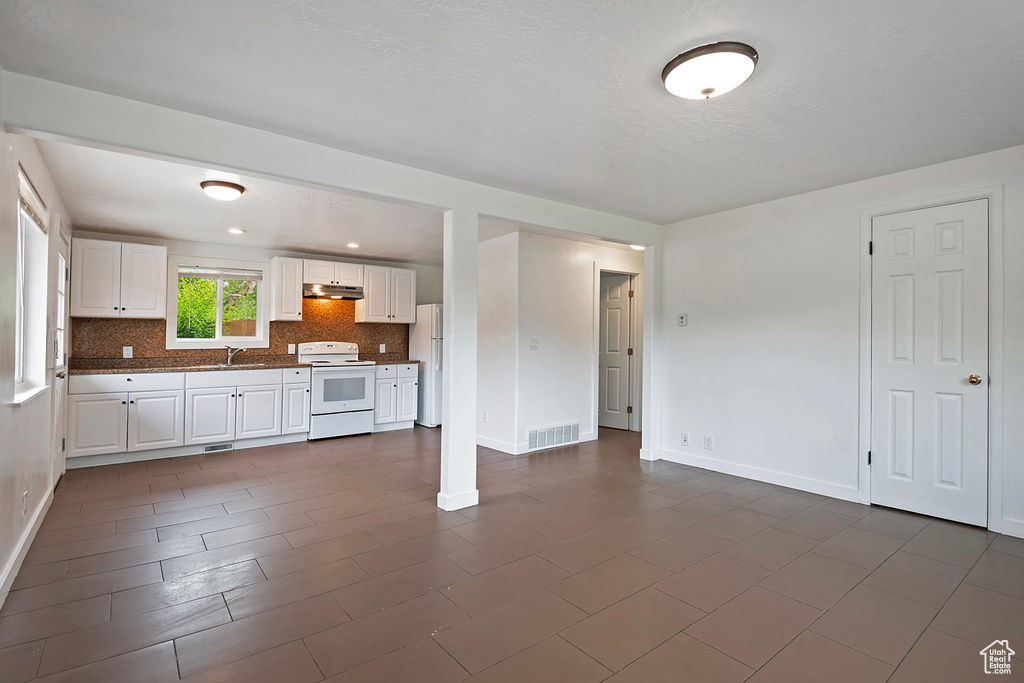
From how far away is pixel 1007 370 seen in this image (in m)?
3.10

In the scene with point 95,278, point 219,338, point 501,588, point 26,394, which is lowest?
point 501,588

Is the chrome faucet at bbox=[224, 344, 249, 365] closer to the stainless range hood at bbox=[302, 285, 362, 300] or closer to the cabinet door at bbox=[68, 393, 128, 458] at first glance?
the stainless range hood at bbox=[302, 285, 362, 300]

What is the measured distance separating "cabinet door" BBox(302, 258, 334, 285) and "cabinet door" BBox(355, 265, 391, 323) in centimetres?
45

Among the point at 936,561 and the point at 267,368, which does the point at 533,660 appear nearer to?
the point at 936,561

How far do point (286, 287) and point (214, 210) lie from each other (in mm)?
1844

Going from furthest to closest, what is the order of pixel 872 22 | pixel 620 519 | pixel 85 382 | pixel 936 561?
1. pixel 85 382
2. pixel 620 519
3. pixel 936 561
4. pixel 872 22

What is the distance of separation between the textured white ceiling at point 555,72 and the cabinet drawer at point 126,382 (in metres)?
3.43

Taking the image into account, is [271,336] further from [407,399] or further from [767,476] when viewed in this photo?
[767,476]

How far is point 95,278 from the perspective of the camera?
4973 mm

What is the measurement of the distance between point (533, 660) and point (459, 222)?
2.69m

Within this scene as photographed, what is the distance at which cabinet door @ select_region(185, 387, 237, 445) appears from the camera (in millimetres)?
5141

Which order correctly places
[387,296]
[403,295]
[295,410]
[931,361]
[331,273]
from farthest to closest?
1. [403,295]
2. [387,296]
3. [331,273]
4. [295,410]
5. [931,361]

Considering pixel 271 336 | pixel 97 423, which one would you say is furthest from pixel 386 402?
pixel 97 423

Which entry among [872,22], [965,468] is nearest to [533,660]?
[872,22]
